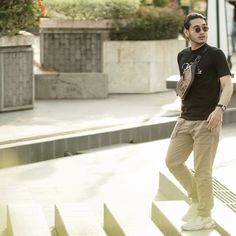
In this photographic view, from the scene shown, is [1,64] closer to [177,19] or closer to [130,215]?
[177,19]

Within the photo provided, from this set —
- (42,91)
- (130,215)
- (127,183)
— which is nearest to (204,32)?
(130,215)

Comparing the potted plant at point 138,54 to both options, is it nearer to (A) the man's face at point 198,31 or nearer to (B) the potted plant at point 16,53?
(B) the potted plant at point 16,53

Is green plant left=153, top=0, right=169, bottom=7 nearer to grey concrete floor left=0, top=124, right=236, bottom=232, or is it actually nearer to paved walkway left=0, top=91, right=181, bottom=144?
paved walkway left=0, top=91, right=181, bottom=144

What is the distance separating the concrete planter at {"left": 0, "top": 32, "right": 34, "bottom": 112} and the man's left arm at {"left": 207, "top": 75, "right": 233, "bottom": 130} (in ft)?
24.9

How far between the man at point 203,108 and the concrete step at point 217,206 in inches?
4.4

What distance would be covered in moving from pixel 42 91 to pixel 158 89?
7.70 ft

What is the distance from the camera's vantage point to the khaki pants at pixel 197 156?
18.7 ft

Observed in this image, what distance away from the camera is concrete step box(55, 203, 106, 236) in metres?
6.40

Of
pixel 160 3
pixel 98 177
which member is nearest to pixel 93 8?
pixel 160 3

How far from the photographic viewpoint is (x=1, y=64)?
12789 millimetres

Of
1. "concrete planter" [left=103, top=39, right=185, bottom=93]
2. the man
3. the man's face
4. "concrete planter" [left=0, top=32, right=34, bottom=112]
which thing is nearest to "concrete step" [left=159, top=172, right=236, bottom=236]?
the man

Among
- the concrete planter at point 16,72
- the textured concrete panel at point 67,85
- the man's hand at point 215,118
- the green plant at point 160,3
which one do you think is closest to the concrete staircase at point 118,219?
the man's hand at point 215,118

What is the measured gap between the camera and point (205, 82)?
5715 mm

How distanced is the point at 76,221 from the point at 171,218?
825 millimetres
